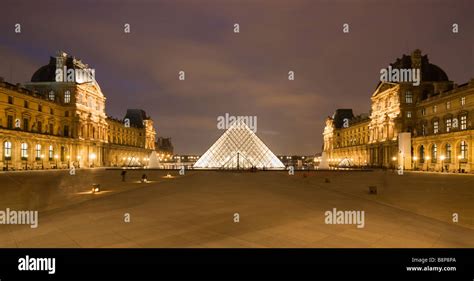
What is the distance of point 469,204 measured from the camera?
1018cm

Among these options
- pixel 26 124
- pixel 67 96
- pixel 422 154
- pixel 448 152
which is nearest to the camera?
pixel 448 152

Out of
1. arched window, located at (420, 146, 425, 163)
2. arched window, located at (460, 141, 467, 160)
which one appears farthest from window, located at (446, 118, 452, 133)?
arched window, located at (460, 141, 467, 160)

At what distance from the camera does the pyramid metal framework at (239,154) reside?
4688 cm

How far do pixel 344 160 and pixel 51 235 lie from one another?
264 feet

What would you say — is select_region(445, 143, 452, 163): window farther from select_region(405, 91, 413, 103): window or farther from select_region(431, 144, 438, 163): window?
select_region(405, 91, 413, 103): window

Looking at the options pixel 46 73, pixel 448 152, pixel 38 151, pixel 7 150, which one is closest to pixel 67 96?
pixel 46 73

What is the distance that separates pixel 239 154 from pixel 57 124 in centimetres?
3266

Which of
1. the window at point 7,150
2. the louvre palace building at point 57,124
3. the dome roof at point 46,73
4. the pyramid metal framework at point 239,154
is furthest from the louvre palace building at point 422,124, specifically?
the dome roof at point 46,73

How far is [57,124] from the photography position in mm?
49469

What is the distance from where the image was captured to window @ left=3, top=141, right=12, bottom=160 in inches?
1388

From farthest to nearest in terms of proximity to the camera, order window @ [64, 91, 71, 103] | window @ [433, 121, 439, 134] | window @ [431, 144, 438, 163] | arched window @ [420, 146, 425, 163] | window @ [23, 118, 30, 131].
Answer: window @ [64, 91, 71, 103], arched window @ [420, 146, 425, 163], window @ [433, 121, 439, 134], window @ [23, 118, 30, 131], window @ [431, 144, 438, 163]

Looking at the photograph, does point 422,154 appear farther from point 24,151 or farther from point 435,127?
point 24,151

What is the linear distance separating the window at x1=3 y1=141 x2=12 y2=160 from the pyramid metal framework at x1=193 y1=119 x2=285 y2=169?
2526 cm

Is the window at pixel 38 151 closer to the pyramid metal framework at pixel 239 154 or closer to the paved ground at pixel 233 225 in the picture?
the pyramid metal framework at pixel 239 154
